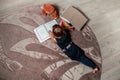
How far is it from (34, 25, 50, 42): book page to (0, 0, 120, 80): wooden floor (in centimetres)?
34

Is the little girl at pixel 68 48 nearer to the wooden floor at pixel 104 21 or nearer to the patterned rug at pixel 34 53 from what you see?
the patterned rug at pixel 34 53

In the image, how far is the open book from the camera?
1.91 m

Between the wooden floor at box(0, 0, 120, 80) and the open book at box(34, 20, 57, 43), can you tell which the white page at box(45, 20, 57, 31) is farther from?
the wooden floor at box(0, 0, 120, 80)

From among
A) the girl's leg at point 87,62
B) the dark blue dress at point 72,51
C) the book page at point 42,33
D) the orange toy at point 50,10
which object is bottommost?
the girl's leg at point 87,62

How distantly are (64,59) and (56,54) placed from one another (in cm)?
9

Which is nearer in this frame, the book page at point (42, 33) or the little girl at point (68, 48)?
the little girl at point (68, 48)

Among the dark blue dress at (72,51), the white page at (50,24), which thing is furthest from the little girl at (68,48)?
the white page at (50,24)

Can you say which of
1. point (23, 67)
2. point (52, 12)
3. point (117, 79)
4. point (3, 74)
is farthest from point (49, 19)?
point (117, 79)

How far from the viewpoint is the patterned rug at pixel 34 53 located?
5.78 ft

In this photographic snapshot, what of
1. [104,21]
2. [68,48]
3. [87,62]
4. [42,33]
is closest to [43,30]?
[42,33]

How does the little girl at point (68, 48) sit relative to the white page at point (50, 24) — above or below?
below

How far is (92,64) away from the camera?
1.80 m

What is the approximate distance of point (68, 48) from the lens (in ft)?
5.94

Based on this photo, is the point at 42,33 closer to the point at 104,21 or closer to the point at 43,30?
the point at 43,30
